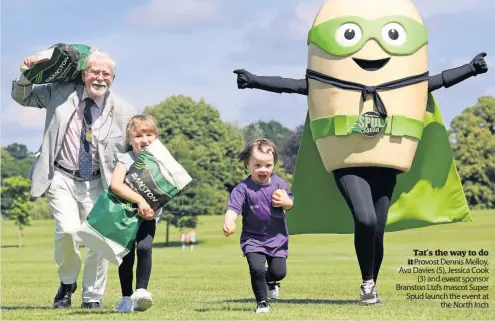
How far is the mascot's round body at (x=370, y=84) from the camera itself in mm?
9492

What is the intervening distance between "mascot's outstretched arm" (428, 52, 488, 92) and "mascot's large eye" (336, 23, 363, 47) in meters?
1.01

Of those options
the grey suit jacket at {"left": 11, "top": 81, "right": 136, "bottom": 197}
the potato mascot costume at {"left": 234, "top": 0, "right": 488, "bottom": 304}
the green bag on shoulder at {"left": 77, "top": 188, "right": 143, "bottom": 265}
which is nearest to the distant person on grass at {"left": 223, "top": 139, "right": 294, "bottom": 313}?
the green bag on shoulder at {"left": 77, "top": 188, "right": 143, "bottom": 265}

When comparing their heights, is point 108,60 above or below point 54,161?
above

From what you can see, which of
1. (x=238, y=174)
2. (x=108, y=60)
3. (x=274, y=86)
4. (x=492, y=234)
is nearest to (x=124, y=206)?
(x=108, y=60)

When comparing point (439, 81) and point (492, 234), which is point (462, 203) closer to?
point (439, 81)

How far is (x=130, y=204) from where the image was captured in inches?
333

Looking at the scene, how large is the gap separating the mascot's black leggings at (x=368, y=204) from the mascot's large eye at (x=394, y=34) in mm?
1278

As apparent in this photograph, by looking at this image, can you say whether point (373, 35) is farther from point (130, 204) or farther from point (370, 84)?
point (130, 204)

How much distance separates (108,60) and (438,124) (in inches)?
146

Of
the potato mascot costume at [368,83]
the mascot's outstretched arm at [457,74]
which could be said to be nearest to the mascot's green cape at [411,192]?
the potato mascot costume at [368,83]

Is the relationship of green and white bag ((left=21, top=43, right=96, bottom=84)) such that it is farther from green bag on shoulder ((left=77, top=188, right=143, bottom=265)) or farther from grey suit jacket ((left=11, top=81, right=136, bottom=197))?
green bag on shoulder ((left=77, top=188, right=143, bottom=265))

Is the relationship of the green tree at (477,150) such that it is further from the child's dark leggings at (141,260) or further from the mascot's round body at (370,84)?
the child's dark leggings at (141,260)

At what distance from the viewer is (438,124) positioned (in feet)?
34.6

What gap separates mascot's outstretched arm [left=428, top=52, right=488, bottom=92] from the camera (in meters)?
10.1
